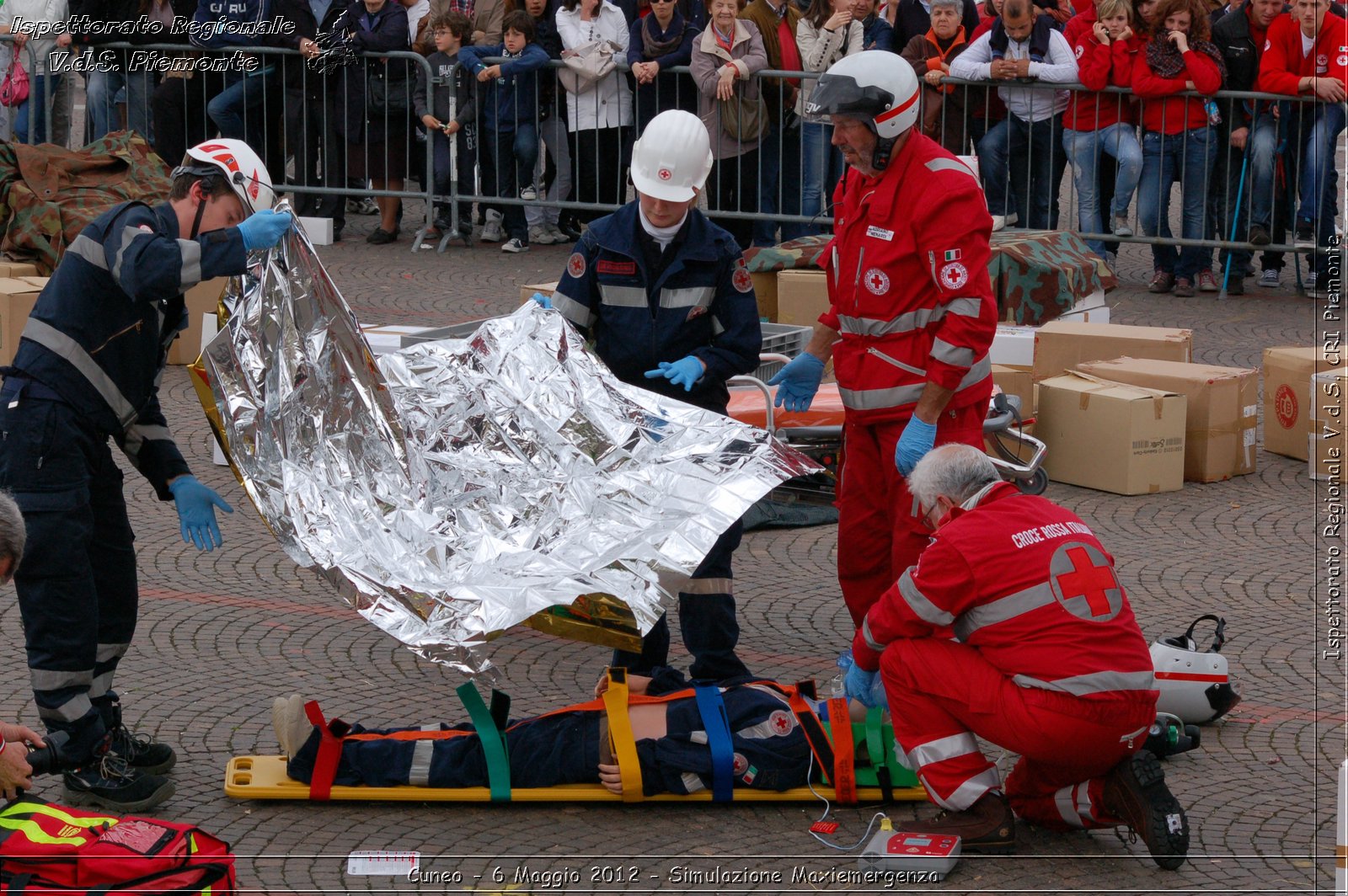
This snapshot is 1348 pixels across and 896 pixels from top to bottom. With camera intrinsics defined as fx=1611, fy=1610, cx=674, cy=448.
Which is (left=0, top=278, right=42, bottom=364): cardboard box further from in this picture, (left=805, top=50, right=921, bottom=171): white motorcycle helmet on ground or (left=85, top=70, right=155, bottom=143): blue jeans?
(left=805, top=50, right=921, bottom=171): white motorcycle helmet on ground

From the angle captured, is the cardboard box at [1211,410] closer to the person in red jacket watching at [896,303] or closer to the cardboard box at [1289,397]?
the cardboard box at [1289,397]

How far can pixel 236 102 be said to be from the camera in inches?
513

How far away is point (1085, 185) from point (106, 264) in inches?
343

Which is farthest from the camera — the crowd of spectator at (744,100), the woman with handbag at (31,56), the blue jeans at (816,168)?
the woman with handbag at (31,56)

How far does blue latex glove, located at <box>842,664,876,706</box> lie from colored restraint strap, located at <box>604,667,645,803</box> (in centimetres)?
67

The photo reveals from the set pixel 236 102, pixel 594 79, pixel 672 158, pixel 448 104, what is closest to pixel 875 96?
pixel 672 158

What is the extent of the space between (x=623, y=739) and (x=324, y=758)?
876 millimetres

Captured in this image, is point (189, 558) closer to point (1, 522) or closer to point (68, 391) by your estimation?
point (68, 391)

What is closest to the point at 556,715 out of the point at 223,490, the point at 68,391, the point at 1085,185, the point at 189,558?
the point at 68,391

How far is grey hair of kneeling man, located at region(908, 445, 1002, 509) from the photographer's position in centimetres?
454

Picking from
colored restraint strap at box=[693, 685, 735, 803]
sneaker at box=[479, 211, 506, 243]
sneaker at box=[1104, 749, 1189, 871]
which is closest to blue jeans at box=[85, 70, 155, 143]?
sneaker at box=[479, 211, 506, 243]

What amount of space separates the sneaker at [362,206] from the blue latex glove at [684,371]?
962 centimetres

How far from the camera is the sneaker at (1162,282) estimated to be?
38.9 ft

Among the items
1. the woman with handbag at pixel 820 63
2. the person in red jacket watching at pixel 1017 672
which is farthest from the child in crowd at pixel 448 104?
the person in red jacket watching at pixel 1017 672
